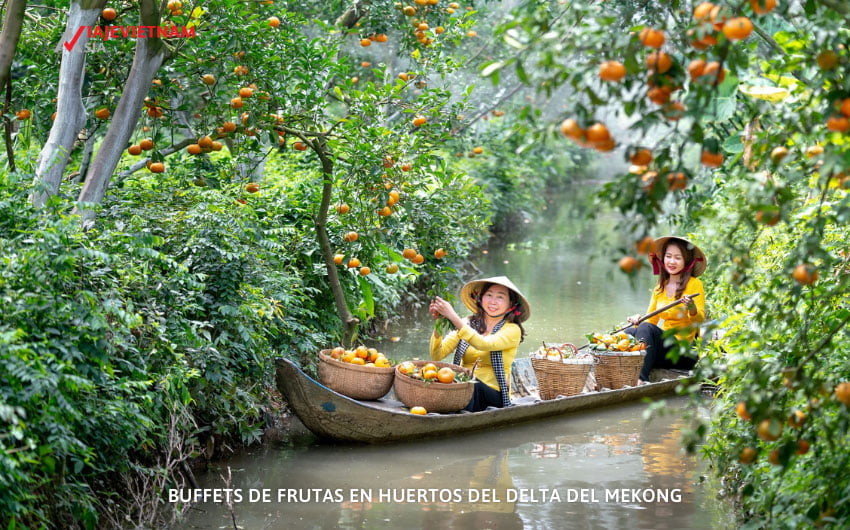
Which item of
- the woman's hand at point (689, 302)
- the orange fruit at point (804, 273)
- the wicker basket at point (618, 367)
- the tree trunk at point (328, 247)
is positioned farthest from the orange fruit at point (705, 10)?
the wicker basket at point (618, 367)

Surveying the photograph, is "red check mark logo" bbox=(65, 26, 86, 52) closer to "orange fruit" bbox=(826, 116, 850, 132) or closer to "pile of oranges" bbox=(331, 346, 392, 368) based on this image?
"pile of oranges" bbox=(331, 346, 392, 368)

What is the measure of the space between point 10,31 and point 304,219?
119 inches

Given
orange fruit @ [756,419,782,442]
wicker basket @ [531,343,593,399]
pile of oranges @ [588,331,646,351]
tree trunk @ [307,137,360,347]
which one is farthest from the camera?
pile of oranges @ [588,331,646,351]

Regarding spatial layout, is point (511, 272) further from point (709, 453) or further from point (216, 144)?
point (709, 453)

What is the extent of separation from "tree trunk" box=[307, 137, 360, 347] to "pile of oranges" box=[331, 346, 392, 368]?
0.77 metres

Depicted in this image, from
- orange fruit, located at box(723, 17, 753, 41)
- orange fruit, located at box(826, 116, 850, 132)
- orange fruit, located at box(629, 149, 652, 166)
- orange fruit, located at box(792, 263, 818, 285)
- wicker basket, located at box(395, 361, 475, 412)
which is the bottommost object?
wicker basket, located at box(395, 361, 475, 412)

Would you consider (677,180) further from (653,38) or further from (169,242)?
(169,242)

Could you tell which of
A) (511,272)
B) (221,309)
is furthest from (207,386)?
(511,272)

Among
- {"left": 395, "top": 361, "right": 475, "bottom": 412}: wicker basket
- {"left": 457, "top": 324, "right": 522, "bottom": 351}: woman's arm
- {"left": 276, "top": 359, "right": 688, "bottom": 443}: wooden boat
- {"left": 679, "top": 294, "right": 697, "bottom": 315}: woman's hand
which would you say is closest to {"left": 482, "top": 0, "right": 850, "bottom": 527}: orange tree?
{"left": 276, "top": 359, "right": 688, "bottom": 443}: wooden boat

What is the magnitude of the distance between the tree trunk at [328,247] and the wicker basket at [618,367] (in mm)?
2127

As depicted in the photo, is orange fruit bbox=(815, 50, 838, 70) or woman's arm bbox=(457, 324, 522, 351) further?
woman's arm bbox=(457, 324, 522, 351)

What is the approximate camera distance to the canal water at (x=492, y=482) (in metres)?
4.77

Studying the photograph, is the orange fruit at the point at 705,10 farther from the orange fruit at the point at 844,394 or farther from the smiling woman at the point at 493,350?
the smiling woman at the point at 493,350

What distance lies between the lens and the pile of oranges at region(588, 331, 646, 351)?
7352mm
